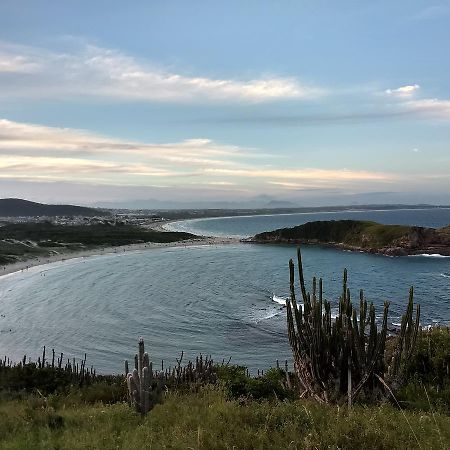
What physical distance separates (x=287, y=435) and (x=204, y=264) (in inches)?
2968

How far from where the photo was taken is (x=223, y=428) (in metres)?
8.98

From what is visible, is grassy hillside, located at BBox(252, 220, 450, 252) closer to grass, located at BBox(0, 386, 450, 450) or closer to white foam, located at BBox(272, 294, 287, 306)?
white foam, located at BBox(272, 294, 287, 306)

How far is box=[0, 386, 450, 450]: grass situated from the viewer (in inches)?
320

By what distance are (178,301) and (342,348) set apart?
39925 millimetres

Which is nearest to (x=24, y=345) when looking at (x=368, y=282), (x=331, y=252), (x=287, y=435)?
(x=287, y=435)

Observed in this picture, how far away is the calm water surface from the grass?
1913 centimetres

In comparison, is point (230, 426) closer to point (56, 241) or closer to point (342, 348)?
point (342, 348)

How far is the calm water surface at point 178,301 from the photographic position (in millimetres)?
34375

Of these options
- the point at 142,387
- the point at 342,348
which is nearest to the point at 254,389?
the point at 342,348

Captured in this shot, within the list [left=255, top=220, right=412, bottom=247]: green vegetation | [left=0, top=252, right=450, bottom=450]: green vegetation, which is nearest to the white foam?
[left=0, top=252, right=450, bottom=450]: green vegetation

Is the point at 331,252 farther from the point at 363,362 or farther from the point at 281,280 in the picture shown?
the point at 363,362

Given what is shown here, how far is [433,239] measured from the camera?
3871 inches

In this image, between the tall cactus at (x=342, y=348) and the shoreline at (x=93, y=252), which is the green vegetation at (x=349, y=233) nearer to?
the shoreline at (x=93, y=252)

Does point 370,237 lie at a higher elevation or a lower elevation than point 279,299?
higher
